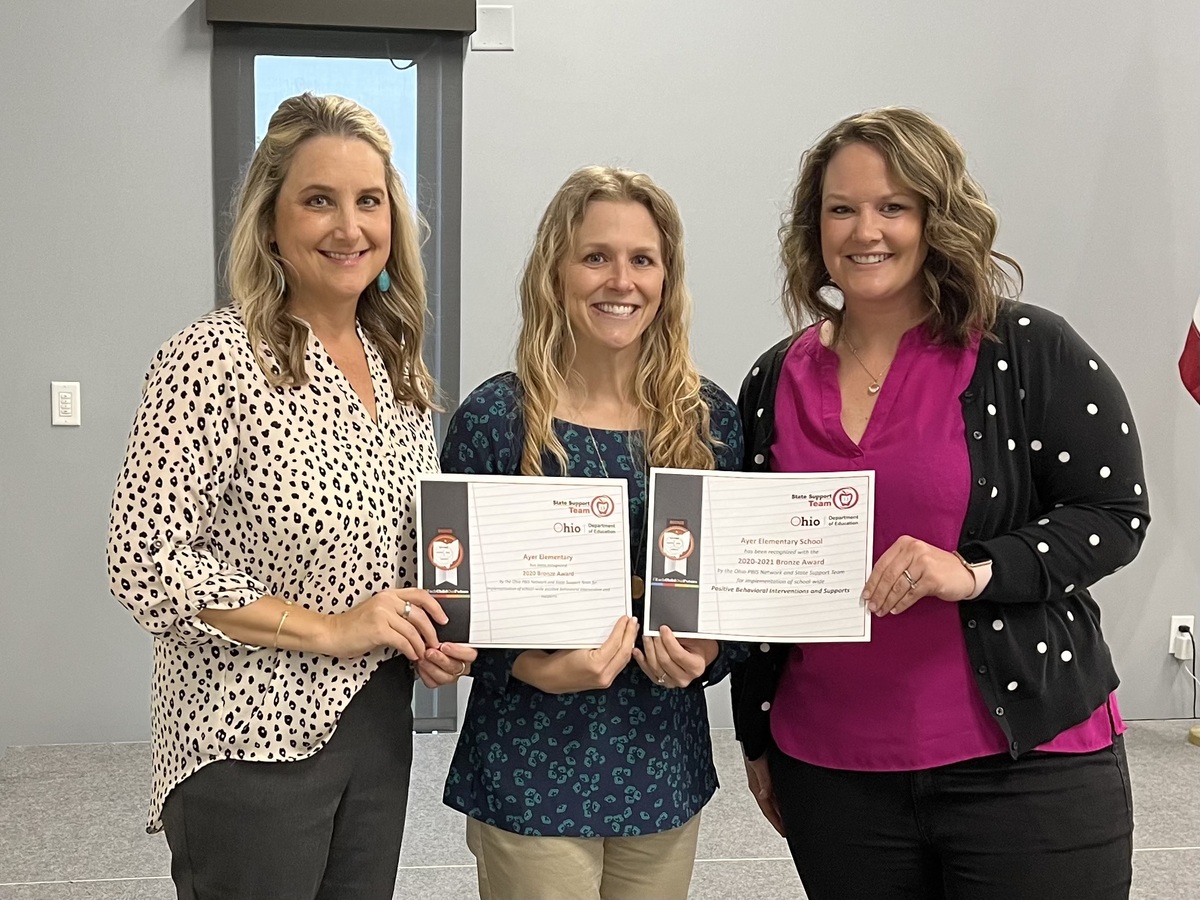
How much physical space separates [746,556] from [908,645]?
0.83ft

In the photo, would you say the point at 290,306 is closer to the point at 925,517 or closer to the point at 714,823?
the point at 925,517

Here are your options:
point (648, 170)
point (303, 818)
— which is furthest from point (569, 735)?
point (648, 170)

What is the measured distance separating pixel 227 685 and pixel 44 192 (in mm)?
2689

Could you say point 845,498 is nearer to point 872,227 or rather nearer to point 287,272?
point 872,227

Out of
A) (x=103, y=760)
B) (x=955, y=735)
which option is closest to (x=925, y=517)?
(x=955, y=735)

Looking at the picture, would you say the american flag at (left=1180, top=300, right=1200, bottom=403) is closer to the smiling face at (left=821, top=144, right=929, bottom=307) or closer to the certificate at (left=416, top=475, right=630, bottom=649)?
the smiling face at (left=821, top=144, right=929, bottom=307)

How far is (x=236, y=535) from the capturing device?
149cm

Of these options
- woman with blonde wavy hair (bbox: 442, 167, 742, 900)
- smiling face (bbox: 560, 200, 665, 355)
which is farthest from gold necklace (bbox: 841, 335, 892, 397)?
smiling face (bbox: 560, 200, 665, 355)

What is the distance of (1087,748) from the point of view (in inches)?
61.2

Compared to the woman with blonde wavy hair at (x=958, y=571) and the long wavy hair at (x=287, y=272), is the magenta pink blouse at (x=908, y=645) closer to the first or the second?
the woman with blonde wavy hair at (x=958, y=571)

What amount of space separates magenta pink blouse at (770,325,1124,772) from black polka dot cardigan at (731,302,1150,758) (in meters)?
0.03

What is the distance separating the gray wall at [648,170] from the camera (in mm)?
3598

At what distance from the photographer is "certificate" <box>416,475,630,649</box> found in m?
1.57

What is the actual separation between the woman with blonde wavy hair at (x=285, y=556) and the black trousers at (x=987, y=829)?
1.97 feet
